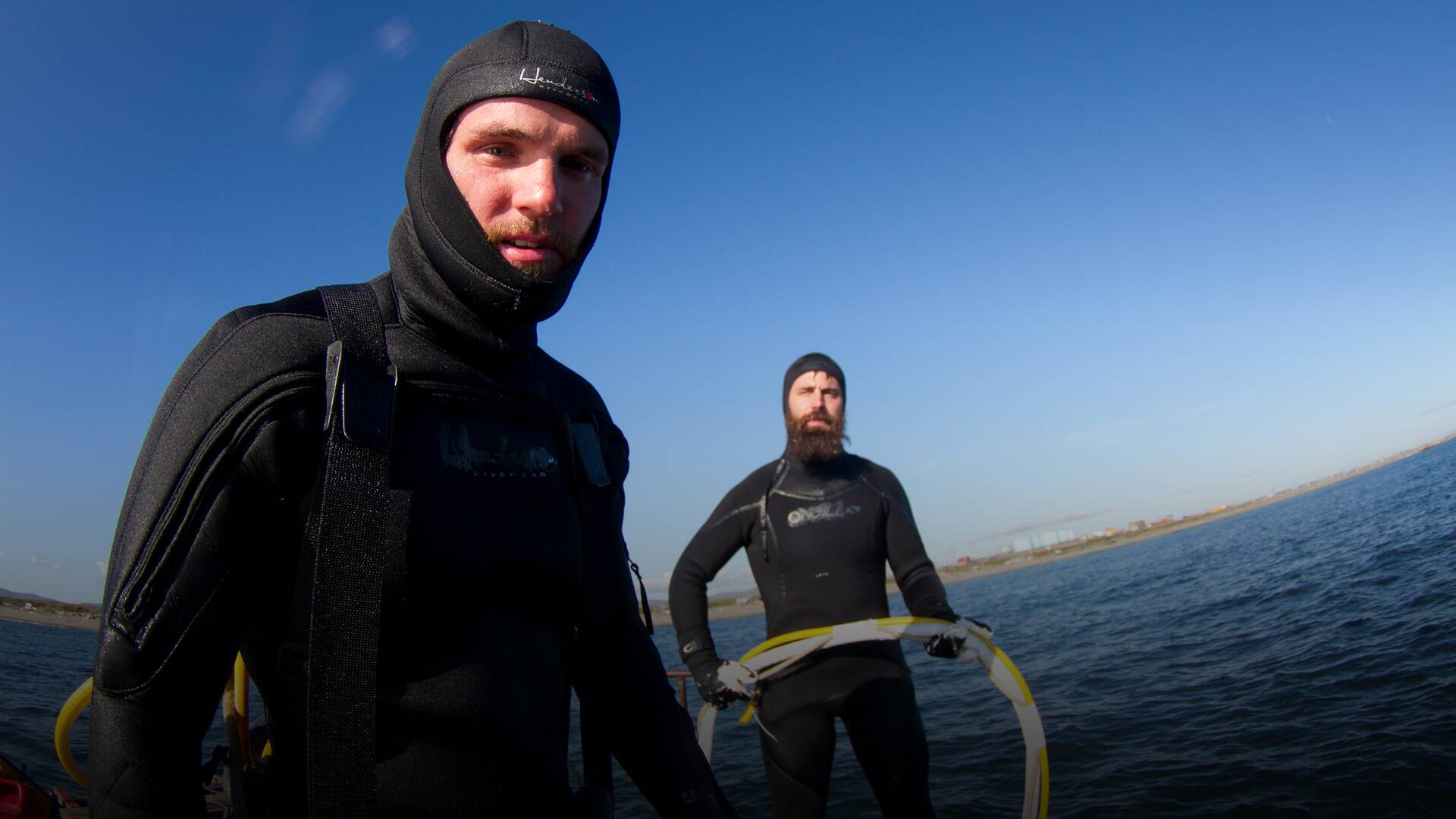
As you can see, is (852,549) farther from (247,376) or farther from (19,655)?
(19,655)

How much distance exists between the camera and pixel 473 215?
142 centimetres

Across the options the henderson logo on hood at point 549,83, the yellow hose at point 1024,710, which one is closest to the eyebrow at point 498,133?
the henderson logo on hood at point 549,83

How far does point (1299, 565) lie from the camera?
27.3 meters

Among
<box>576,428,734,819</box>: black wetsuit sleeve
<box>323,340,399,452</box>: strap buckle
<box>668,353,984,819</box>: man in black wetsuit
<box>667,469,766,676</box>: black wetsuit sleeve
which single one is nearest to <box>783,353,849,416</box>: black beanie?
<box>668,353,984,819</box>: man in black wetsuit

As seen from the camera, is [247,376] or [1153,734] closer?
[247,376]

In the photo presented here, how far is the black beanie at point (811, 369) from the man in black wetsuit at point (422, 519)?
4.04 m

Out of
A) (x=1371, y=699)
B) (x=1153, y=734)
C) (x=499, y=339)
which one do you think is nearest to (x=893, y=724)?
(x=499, y=339)

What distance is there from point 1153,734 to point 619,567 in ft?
34.0

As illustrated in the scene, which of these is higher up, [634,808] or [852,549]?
[852,549]

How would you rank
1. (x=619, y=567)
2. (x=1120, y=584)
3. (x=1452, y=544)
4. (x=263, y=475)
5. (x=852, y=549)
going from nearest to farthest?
1. (x=263, y=475)
2. (x=619, y=567)
3. (x=852, y=549)
4. (x=1452, y=544)
5. (x=1120, y=584)

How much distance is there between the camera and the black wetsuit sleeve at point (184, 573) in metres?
0.97

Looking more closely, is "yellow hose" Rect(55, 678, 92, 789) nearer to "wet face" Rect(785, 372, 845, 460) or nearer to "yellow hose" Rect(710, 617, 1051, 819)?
"yellow hose" Rect(710, 617, 1051, 819)

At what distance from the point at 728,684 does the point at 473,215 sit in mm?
3966

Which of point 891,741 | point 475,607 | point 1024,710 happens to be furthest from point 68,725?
point 1024,710
